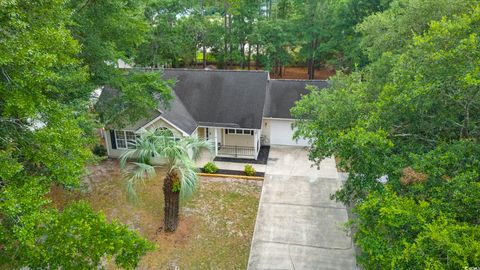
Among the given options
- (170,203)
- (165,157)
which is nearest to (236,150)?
(170,203)

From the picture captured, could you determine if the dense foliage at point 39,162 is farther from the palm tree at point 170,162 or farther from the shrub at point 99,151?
the shrub at point 99,151

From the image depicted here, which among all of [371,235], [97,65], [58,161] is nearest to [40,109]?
[58,161]

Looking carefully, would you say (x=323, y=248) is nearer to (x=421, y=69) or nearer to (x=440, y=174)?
(x=440, y=174)

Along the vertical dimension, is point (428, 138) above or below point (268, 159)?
above

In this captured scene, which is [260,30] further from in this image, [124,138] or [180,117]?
[124,138]

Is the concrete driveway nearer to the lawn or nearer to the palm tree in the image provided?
the lawn

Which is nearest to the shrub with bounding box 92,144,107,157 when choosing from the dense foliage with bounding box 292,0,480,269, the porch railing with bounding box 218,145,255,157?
the porch railing with bounding box 218,145,255,157
